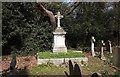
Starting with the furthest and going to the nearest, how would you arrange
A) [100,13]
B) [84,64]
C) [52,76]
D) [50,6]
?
[100,13] < [50,6] < [84,64] < [52,76]

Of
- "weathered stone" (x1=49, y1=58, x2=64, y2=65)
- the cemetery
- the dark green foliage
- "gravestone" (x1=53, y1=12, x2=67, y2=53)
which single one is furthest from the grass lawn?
the dark green foliage

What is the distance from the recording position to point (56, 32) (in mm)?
13734

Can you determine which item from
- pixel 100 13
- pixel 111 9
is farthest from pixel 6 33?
pixel 111 9

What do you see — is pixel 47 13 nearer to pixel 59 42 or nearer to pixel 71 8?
pixel 71 8

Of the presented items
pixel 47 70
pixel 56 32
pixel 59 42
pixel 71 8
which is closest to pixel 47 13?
pixel 71 8

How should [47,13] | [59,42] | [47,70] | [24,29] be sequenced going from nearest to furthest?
[47,70]
[59,42]
[24,29]
[47,13]

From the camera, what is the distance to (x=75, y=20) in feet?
64.7

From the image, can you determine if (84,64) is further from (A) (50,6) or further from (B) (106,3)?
(B) (106,3)

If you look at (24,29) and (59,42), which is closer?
(59,42)

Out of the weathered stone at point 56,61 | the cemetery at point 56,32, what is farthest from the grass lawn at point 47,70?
the weathered stone at point 56,61

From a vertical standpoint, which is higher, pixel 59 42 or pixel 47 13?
pixel 47 13

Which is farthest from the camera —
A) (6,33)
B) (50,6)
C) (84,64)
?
(50,6)

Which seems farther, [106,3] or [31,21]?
[106,3]

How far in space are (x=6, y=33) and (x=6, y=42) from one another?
0.62m
